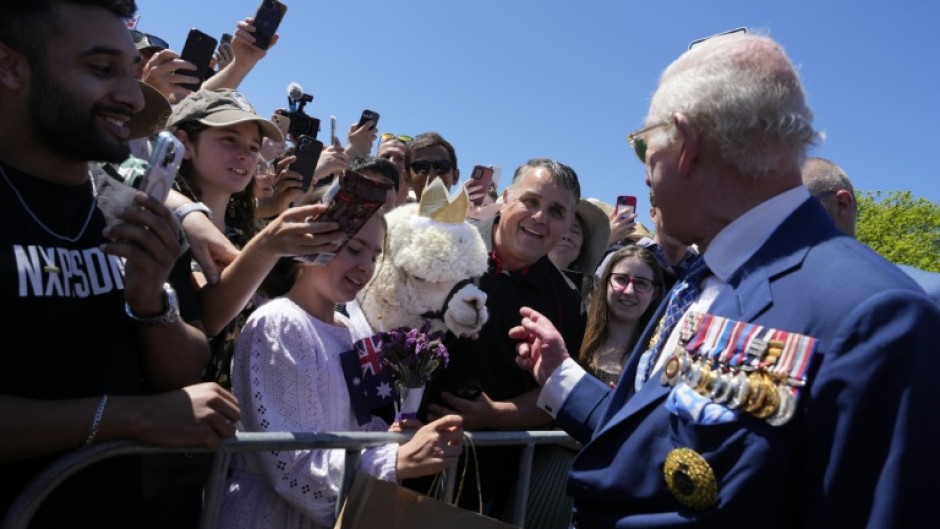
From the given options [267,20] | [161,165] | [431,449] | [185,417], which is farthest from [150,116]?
[267,20]

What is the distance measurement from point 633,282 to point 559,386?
7.04 feet

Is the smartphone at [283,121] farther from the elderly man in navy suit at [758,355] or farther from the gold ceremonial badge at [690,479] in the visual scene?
the gold ceremonial badge at [690,479]

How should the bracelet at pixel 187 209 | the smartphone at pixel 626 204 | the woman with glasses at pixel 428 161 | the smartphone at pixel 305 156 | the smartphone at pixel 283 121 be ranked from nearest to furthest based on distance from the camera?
the bracelet at pixel 187 209, the smartphone at pixel 305 156, the smartphone at pixel 283 121, the woman with glasses at pixel 428 161, the smartphone at pixel 626 204

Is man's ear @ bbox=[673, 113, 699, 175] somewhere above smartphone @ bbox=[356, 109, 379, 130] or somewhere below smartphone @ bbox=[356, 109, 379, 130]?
above

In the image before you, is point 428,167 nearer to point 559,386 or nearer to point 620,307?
point 620,307

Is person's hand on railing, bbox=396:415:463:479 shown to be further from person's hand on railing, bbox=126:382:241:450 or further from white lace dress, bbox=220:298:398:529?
person's hand on railing, bbox=126:382:241:450

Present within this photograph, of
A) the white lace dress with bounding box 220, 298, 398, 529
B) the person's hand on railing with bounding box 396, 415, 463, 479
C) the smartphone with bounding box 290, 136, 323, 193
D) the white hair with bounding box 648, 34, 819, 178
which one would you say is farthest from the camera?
the smartphone with bounding box 290, 136, 323, 193

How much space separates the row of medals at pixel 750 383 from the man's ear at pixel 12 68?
1827mm

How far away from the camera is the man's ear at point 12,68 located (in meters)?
2.07

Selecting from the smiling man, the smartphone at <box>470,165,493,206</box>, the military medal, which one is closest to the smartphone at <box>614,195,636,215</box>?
the smartphone at <box>470,165,493,206</box>

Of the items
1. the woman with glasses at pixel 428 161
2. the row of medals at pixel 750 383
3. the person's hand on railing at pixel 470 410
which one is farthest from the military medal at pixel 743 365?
the woman with glasses at pixel 428 161

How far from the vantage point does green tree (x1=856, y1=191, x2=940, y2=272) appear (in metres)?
31.5

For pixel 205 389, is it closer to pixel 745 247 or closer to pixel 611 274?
pixel 745 247

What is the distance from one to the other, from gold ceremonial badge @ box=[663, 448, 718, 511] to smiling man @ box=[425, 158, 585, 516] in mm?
1645
